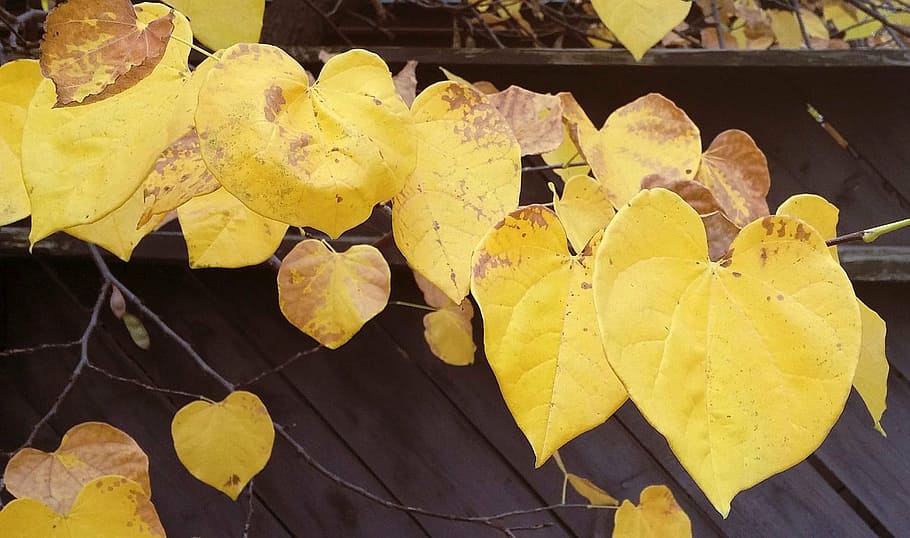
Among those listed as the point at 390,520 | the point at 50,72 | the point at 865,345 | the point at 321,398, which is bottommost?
the point at 390,520

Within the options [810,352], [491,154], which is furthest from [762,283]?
[491,154]

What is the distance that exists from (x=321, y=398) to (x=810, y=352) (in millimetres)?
701

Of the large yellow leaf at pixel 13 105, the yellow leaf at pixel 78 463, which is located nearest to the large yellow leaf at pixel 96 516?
the yellow leaf at pixel 78 463

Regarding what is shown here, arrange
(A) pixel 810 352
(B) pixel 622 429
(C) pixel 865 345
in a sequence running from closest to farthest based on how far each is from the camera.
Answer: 1. (A) pixel 810 352
2. (C) pixel 865 345
3. (B) pixel 622 429

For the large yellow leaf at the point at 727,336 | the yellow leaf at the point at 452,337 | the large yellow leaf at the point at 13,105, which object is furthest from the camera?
the yellow leaf at the point at 452,337

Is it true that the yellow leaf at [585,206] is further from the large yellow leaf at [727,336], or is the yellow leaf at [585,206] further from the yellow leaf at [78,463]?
the yellow leaf at [78,463]

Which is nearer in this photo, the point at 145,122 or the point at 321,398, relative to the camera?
the point at 145,122

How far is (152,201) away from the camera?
29cm

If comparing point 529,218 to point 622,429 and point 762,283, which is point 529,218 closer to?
point 762,283

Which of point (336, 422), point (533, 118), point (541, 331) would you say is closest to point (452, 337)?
point (336, 422)

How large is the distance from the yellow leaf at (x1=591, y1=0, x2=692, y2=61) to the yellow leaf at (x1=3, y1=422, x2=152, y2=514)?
0.52 metres

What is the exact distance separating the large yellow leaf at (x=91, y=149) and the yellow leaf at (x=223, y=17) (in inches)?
→ 5.1

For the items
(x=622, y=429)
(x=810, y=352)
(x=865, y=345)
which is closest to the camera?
(x=810, y=352)

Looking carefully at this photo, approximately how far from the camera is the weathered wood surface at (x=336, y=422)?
2.61 feet
